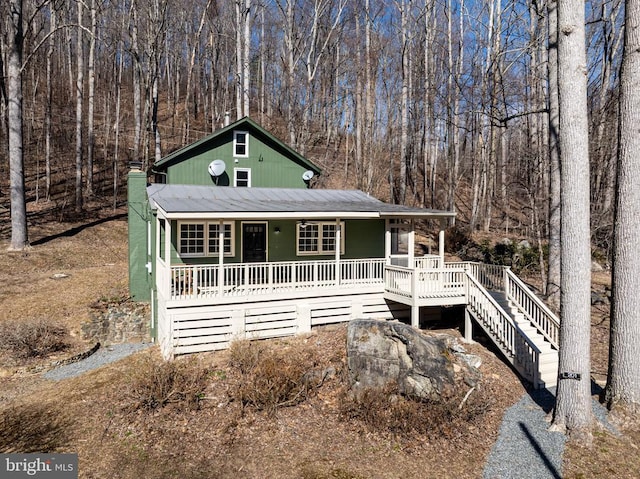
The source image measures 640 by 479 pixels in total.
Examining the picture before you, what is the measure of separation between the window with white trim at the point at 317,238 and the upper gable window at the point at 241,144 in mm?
4114

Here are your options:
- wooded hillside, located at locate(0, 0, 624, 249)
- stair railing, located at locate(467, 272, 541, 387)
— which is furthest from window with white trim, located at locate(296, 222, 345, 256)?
wooded hillside, located at locate(0, 0, 624, 249)

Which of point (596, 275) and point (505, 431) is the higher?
point (596, 275)

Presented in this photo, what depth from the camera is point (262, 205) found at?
39.4 feet

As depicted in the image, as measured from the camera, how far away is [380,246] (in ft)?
49.0

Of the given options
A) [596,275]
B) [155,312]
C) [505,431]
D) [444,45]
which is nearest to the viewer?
[505,431]

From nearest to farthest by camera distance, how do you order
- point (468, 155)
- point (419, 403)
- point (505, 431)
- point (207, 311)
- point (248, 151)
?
point (505, 431) → point (419, 403) → point (207, 311) → point (248, 151) → point (468, 155)

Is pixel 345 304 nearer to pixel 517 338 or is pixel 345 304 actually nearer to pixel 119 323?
pixel 517 338

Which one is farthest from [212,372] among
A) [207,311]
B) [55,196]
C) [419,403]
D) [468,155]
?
[468,155]

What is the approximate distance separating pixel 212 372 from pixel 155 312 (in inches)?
165

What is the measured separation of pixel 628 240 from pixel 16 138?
22148mm

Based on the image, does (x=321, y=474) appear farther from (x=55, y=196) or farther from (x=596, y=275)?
(x=55, y=196)

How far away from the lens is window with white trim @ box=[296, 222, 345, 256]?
14.3m

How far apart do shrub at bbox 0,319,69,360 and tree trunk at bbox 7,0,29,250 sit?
26.3 ft

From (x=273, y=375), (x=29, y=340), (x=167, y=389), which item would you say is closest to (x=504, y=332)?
(x=273, y=375)
